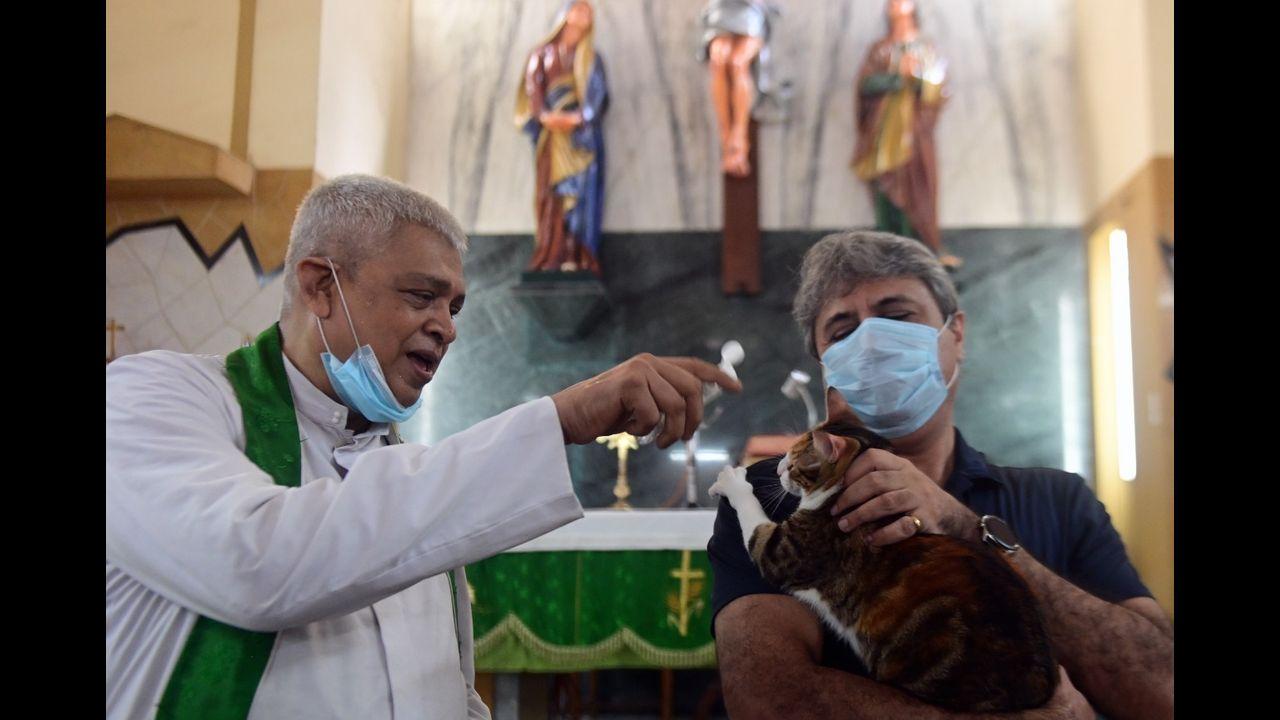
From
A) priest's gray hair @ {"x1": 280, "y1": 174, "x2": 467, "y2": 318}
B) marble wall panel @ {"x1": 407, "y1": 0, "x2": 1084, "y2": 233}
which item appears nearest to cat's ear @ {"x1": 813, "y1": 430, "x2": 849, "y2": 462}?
priest's gray hair @ {"x1": 280, "y1": 174, "x2": 467, "y2": 318}

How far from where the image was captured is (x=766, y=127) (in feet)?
22.1

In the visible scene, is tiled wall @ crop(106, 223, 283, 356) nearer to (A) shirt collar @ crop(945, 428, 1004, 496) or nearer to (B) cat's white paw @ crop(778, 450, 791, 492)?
(B) cat's white paw @ crop(778, 450, 791, 492)

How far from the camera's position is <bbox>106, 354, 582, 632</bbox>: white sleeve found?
1224mm

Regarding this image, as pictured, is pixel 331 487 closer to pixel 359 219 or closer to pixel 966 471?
pixel 359 219

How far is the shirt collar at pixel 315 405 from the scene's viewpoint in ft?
6.04

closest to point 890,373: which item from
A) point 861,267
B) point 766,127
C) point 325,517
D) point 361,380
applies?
point 861,267

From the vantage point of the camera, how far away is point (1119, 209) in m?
6.01

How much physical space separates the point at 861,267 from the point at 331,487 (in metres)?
1.08

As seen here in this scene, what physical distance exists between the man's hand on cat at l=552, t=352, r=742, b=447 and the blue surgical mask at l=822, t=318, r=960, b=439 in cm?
59

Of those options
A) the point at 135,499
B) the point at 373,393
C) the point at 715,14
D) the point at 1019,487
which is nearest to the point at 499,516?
the point at 135,499
